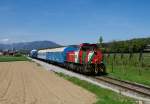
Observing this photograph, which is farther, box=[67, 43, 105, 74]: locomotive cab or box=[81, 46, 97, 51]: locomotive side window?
box=[81, 46, 97, 51]: locomotive side window

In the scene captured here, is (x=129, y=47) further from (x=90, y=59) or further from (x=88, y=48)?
(x=90, y=59)

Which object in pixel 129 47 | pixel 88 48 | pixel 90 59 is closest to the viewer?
pixel 90 59

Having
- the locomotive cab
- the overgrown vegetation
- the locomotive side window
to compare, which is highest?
the overgrown vegetation

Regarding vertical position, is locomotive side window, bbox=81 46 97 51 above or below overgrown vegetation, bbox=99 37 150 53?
below

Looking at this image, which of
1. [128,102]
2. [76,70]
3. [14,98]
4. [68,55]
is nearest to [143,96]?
[128,102]

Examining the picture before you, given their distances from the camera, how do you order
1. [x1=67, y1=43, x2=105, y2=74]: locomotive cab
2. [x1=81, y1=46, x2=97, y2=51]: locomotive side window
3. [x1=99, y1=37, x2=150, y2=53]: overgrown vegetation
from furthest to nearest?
[x1=99, y1=37, x2=150, y2=53]: overgrown vegetation < [x1=81, y1=46, x2=97, y2=51]: locomotive side window < [x1=67, y1=43, x2=105, y2=74]: locomotive cab

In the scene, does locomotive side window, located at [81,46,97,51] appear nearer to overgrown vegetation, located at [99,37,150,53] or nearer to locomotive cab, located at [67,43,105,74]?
locomotive cab, located at [67,43,105,74]

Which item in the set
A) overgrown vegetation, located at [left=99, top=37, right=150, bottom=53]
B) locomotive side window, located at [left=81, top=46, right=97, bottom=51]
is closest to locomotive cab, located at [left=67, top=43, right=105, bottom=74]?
locomotive side window, located at [left=81, top=46, right=97, bottom=51]

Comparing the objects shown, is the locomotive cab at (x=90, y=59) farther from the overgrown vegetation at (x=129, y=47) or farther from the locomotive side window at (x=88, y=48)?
the overgrown vegetation at (x=129, y=47)

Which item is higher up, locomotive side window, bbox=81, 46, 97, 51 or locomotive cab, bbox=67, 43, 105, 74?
locomotive side window, bbox=81, 46, 97, 51

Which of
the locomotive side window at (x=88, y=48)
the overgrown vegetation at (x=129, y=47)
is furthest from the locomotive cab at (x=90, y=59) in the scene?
the overgrown vegetation at (x=129, y=47)

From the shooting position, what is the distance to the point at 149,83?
27906 mm

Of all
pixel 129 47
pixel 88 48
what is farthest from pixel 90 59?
pixel 129 47

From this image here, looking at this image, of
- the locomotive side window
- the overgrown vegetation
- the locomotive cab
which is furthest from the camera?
the overgrown vegetation
